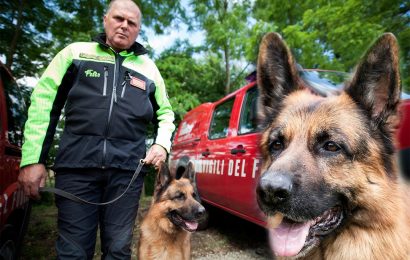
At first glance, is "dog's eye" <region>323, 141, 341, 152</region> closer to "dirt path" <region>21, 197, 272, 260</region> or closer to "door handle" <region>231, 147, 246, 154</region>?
"door handle" <region>231, 147, 246, 154</region>

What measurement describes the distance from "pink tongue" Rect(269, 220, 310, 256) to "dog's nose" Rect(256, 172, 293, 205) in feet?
0.73

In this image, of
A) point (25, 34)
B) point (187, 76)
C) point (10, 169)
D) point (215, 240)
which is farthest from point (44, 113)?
point (187, 76)

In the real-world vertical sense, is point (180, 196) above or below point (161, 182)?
below

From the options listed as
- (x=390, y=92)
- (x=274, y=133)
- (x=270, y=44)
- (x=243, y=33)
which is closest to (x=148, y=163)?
(x=274, y=133)

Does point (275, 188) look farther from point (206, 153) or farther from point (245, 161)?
point (206, 153)

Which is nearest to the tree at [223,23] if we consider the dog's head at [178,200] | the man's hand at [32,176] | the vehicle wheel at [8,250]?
the dog's head at [178,200]

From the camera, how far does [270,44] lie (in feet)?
6.61

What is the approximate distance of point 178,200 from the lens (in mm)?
4730

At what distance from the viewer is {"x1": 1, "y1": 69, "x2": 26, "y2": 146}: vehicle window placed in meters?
2.95

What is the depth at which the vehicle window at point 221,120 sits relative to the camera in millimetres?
5367

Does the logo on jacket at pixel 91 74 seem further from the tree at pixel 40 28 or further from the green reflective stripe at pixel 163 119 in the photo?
the tree at pixel 40 28

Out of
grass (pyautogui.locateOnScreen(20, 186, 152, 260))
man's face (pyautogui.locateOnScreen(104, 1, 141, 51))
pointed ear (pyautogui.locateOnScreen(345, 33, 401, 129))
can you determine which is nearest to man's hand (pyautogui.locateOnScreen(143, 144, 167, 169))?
man's face (pyautogui.locateOnScreen(104, 1, 141, 51))

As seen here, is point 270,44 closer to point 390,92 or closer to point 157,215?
point 390,92

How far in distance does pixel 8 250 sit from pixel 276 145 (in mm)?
2427
